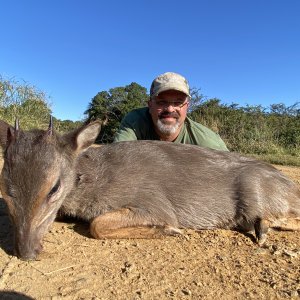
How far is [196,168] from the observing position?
17.2 ft

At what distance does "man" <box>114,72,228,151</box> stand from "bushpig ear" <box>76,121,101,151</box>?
229 cm

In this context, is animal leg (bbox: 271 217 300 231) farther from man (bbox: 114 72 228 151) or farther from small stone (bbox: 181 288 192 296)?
man (bbox: 114 72 228 151)

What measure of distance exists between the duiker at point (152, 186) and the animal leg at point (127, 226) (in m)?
0.01

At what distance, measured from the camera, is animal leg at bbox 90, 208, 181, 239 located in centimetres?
440

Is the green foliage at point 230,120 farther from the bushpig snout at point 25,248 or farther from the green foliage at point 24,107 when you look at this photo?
the bushpig snout at point 25,248

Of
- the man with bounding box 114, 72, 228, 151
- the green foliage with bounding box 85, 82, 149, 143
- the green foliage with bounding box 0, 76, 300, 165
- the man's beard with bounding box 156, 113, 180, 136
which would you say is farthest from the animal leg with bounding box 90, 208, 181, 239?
the green foliage with bounding box 85, 82, 149, 143

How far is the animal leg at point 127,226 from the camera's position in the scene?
440 centimetres

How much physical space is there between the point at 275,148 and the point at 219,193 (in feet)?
40.2

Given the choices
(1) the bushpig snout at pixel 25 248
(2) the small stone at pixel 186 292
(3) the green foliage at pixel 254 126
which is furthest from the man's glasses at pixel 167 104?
(3) the green foliage at pixel 254 126

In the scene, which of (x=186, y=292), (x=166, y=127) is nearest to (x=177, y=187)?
(x=186, y=292)

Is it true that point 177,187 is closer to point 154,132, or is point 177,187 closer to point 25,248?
point 25,248

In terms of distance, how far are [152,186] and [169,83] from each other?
2.78m

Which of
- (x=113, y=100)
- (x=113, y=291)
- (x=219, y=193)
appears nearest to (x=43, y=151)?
(x=113, y=291)

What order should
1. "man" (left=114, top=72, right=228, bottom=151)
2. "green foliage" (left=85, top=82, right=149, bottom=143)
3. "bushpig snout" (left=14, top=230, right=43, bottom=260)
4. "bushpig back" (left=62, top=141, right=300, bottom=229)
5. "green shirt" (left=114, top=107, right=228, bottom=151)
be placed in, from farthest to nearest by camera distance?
"green foliage" (left=85, top=82, right=149, bottom=143) < "green shirt" (left=114, top=107, right=228, bottom=151) < "man" (left=114, top=72, right=228, bottom=151) < "bushpig back" (left=62, top=141, right=300, bottom=229) < "bushpig snout" (left=14, top=230, right=43, bottom=260)
